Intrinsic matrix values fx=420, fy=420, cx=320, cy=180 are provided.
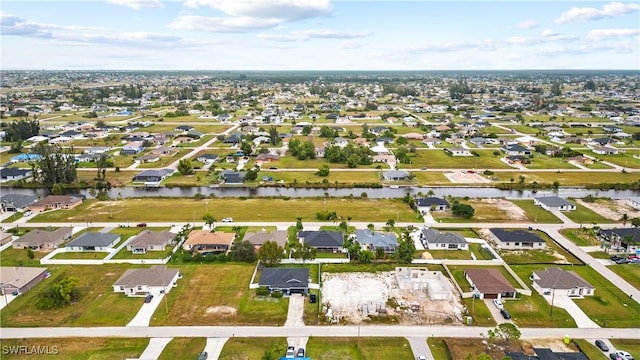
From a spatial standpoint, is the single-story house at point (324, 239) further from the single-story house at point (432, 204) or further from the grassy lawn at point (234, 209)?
the single-story house at point (432, 204)

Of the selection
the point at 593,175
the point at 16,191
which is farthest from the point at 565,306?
the point at 16,191

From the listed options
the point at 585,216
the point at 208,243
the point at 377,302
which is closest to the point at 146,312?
the point at 208,243

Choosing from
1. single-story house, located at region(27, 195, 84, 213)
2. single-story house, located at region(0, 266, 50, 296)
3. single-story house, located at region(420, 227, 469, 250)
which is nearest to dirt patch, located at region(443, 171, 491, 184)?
single-story house, located at region(420, 227, 469, 250)

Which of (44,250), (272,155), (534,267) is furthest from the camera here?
(272,155)

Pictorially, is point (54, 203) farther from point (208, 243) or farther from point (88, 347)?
point (88, 347)

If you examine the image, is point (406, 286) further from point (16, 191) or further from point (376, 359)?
point (16, 191)

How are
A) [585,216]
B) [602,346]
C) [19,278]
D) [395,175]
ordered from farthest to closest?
[395,175] → [585,216] → [19,278] → [602,346]

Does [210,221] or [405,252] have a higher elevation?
[210,221]
